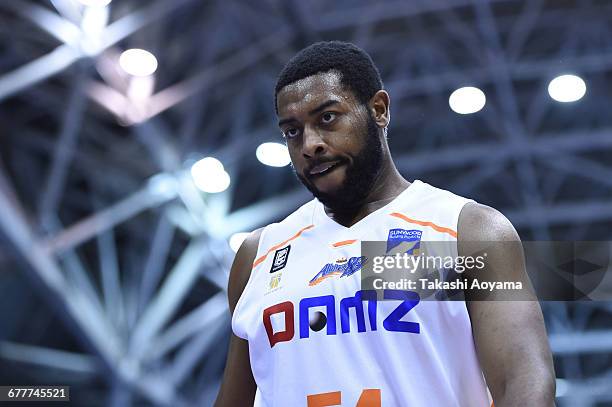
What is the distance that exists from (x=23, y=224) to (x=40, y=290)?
1.23 metres

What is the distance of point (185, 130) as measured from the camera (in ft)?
40.1

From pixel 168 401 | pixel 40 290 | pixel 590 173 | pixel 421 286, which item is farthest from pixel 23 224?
pixel 590 173

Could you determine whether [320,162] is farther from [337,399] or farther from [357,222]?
[337,399]

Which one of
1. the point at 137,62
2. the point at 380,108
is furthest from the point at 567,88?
the point at 380,108

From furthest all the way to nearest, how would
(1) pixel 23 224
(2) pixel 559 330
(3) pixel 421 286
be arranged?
(2) pixel 559 330 < (1) pixel 23 224 < (3) pixel 421 286

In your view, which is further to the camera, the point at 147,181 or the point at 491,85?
the point at 491,85

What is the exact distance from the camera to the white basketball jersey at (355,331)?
2.46 metres

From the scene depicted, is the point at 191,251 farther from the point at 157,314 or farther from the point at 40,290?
the point at 40,290

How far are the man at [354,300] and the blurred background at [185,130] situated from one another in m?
7.17

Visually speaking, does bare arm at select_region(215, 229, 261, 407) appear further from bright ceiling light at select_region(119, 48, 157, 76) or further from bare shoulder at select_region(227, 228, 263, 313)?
bright ceiling light at select_region(119, 48, 157, 76)

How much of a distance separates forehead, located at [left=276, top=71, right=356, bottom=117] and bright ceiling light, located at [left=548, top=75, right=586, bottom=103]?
1095cm

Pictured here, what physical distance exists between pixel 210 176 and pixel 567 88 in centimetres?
569

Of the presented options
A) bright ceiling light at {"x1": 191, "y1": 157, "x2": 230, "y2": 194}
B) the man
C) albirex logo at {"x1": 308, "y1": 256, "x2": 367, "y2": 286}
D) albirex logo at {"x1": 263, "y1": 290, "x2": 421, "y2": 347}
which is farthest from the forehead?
bright ceiling light at {"x1": 191, "y1": 157, "x2": 230, "y2": 194}

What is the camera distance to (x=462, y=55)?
43.9 feet
